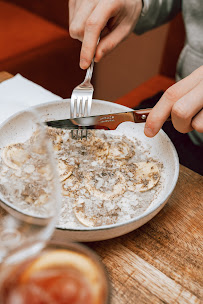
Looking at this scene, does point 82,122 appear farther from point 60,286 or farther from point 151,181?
point 60,286

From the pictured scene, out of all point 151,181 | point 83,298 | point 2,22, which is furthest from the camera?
point 2,22

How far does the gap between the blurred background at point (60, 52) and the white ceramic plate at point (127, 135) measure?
2.91 ft

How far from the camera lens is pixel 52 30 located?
1.91 meters

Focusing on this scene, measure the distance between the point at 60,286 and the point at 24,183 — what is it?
197mm

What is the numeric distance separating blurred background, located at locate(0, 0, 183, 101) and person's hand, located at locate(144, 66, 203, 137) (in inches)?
38.2

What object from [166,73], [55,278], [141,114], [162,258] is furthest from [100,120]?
[166,73]

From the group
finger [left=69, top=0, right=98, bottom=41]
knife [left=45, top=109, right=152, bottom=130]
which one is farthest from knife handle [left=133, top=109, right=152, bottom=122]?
finger [left=69, top=0, right=98, bottom=41]

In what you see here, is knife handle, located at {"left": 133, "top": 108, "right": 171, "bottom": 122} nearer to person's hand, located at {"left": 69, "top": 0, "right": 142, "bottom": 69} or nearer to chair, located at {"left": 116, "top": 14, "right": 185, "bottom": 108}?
person's hand, located at {"left": 69, "top": 0, "right": 142, "bottom": 69}

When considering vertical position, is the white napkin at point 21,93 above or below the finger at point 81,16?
below

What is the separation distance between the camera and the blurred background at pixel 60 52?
1718mm

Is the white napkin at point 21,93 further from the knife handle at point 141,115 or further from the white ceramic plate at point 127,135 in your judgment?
the knife handle at point 141,115

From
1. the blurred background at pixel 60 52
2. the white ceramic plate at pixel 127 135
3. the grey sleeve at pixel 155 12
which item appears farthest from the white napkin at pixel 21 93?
the blurred background at pixel 60 52

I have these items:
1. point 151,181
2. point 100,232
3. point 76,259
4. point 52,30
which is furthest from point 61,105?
point 52,30

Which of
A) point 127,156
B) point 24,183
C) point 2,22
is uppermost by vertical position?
point 24,183
